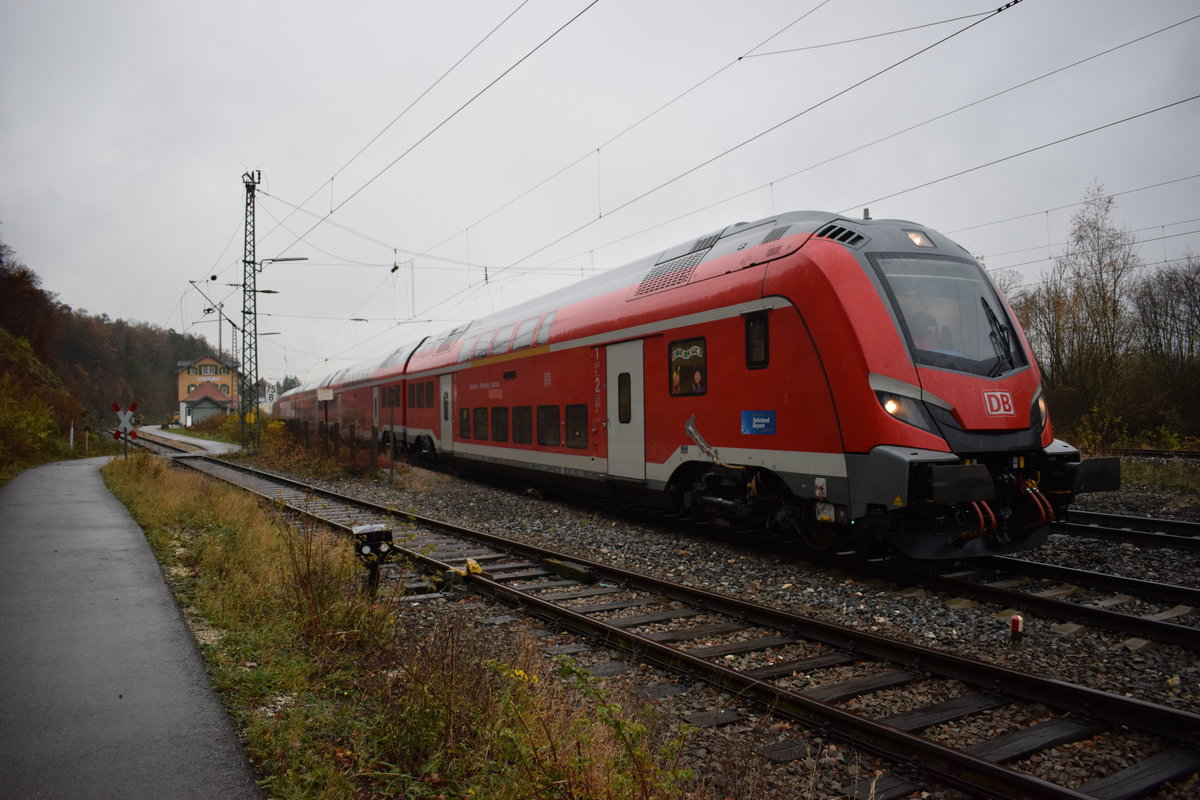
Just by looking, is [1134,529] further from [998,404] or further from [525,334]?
[525,334]

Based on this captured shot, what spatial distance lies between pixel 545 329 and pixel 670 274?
3665 mm

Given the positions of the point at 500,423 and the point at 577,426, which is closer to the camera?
the point at 577,426

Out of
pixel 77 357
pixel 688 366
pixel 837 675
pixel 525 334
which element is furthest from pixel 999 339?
pixel 77 357

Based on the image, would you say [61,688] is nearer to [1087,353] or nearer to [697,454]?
[697,454]

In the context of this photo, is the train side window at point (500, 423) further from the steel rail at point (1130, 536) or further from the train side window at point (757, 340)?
the steel rail at point (1130, 536)

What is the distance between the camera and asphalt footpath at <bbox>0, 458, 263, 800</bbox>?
339 cm

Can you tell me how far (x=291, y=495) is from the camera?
52.4 feet

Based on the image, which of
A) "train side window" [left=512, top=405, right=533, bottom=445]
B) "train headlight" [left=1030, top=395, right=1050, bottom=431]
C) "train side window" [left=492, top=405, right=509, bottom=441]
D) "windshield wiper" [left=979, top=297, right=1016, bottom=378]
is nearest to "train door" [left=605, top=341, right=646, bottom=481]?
"train side window" [left=512, top=405, right=533, bottom=445]

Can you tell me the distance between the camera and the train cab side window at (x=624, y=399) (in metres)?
10.6

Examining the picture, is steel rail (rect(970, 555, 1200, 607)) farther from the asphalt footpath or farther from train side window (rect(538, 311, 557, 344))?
train side window (rect(538, 311, 557, 344))

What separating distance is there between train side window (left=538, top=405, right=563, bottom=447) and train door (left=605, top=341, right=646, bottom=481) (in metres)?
1.77

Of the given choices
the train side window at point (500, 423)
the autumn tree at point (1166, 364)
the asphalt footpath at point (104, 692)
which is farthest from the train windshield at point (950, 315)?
the autumn tree at point (1166, 364)

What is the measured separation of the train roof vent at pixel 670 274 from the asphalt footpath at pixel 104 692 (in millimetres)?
6849

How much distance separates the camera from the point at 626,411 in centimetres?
1072
